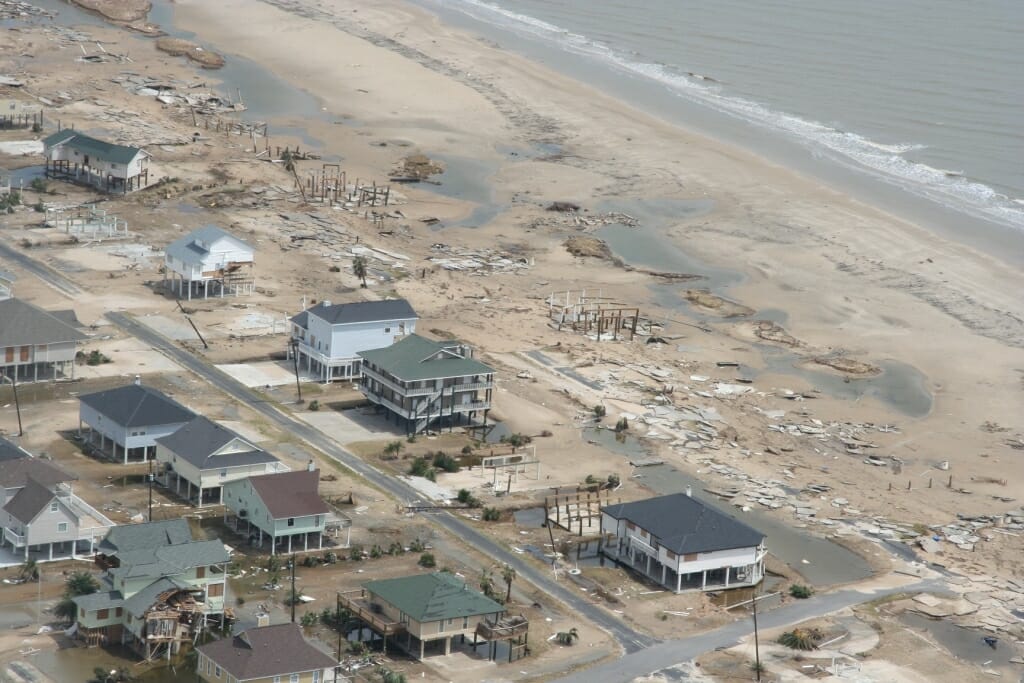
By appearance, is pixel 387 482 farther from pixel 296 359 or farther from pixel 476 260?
pixel 476 260

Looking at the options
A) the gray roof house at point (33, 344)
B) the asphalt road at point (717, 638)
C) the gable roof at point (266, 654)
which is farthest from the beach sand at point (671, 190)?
the gable roof at point (266, 654)

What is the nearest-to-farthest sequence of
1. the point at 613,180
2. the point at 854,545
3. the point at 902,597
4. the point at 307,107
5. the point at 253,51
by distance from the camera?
1. the point at 902,597
2. the point at 854,545
3. the point at 613,180
4. the point at 307,107
5. the point at 253,51

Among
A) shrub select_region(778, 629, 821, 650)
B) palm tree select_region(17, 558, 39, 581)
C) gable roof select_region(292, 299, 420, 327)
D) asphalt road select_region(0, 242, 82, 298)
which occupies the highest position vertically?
gable roof select_region(292, 299, 420, 327)

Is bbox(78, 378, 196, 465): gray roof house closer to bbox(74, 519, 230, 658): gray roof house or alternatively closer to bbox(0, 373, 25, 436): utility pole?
bbox(0, 373, 25, 436): utility pole

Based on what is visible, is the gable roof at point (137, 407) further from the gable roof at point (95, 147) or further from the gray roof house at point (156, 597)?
the gable roof at point (95, 147)

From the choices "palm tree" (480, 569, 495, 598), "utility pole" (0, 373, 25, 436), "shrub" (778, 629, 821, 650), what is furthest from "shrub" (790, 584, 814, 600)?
"utility pole" (0, 373, 25, 436)

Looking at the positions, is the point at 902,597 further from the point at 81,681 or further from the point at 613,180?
the point at 613,180

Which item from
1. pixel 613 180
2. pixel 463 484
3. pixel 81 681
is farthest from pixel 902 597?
pixel 613 180
